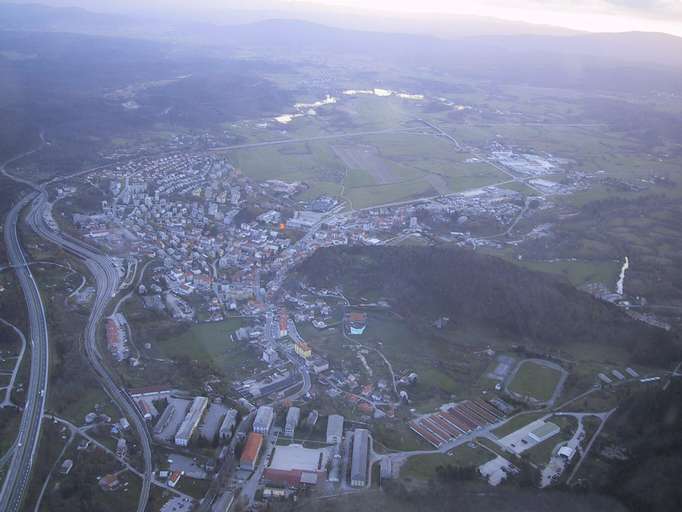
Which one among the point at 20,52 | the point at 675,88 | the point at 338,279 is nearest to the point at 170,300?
the point at 338,279

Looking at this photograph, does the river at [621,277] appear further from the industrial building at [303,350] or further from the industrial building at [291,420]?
the industrial building at [291,420]

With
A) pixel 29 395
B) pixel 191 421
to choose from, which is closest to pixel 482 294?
pixel 191 421

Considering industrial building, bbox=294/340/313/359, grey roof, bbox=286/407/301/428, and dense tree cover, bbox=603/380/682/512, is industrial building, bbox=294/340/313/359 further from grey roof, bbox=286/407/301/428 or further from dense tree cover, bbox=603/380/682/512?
dense tree cover, bbox=603/380/682/512

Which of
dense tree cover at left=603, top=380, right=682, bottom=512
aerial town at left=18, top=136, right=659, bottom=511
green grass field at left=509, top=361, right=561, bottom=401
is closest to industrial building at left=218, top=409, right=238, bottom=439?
aerial town at left=18, top=136, right=659, bottom=511

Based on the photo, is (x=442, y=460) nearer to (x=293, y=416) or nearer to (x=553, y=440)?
(x=553, y=440)

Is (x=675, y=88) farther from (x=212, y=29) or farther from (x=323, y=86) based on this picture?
(x=212, y=29)
